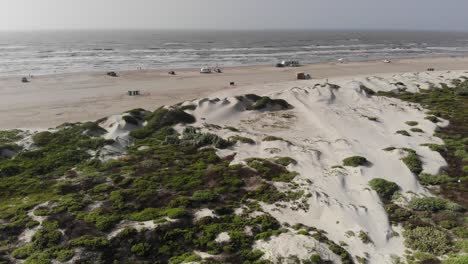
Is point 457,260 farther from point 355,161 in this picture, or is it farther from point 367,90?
point 367,90

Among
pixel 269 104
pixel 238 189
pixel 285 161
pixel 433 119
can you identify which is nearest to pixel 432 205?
pixel 285 161

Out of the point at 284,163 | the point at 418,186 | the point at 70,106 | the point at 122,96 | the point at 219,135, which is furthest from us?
the point at 122,96

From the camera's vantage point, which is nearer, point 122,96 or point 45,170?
point 45,170

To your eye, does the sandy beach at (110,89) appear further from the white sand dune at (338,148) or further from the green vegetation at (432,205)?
the green vegetation at (432,205)

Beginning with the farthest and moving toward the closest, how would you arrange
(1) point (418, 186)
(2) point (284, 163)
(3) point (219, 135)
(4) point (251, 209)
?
1. (3) point (219, 135)
2. (2) point (284, 163)
3. (1) point (418, 186)
4. (4) point (251, 209)

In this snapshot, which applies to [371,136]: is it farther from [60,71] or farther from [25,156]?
[60,71]

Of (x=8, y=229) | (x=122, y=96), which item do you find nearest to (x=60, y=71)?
(x=122, y=96)

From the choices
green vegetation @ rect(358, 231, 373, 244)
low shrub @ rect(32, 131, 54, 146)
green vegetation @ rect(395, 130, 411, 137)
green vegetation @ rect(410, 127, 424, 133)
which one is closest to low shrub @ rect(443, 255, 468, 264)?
green vegetation @ rect(358, 231, 373, 244)
